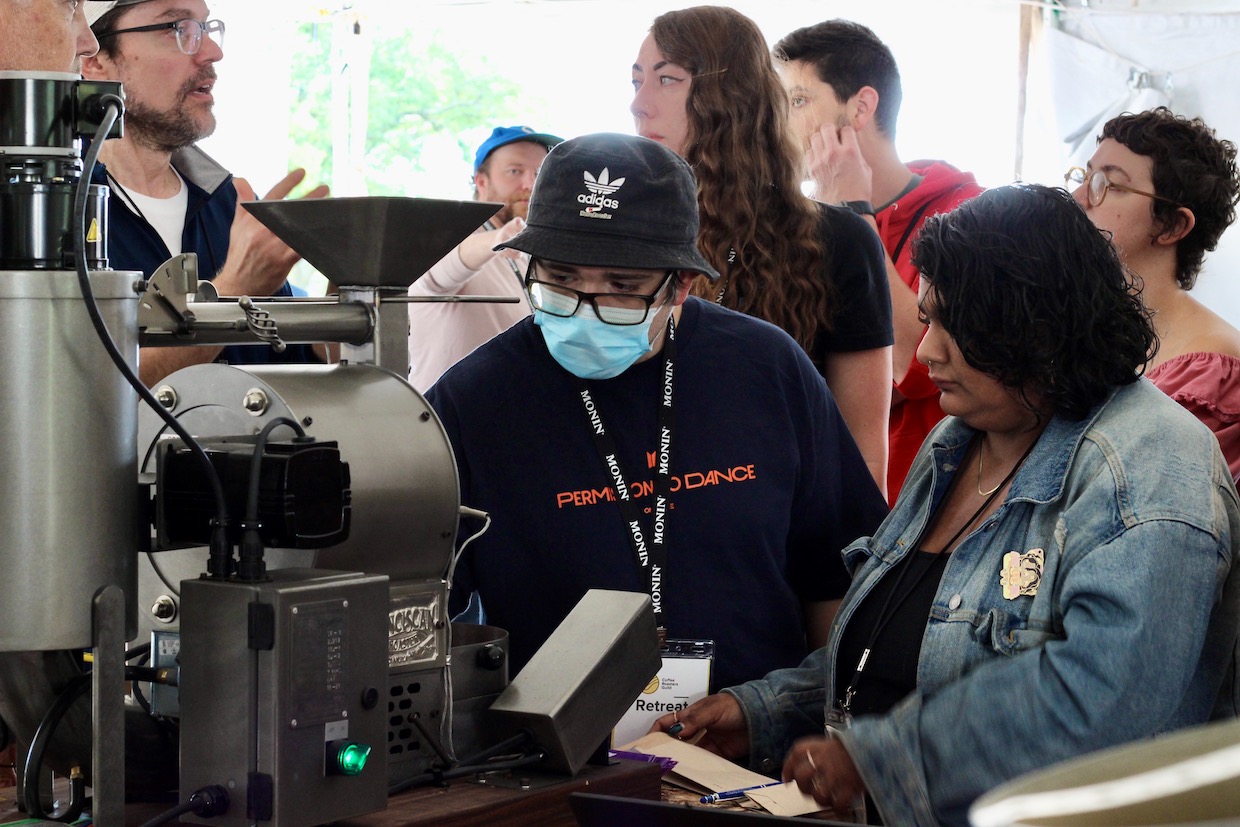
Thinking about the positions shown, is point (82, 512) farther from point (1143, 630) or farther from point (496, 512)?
point (1143, 630)

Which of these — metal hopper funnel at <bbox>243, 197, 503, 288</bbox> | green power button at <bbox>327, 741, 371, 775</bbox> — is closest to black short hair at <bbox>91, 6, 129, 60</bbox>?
metal hopper funnel at <bbox>243, 197, 503, 288</bbox>

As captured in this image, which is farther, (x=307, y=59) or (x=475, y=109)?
(x=475, y=109)

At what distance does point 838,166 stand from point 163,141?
5.43ft

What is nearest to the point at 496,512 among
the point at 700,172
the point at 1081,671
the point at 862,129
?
the point at 1081,671

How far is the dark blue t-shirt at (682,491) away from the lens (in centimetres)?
202

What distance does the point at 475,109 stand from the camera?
8.02m

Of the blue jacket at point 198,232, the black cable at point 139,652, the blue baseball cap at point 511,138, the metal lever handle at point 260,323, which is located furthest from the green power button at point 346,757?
the blue baseball cap at point 511,138

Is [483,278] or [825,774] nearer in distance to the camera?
[825,774]

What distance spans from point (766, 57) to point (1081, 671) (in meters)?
1.75

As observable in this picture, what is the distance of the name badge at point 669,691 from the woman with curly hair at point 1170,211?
1.38 meters

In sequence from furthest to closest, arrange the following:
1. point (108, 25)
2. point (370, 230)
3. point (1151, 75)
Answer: point (1151, 75), point (108, 25), point (370, 230)

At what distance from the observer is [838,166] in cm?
344

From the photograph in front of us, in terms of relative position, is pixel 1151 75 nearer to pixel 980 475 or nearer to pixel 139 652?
pixel 980 475

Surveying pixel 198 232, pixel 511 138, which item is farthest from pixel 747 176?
pixel 511 138
